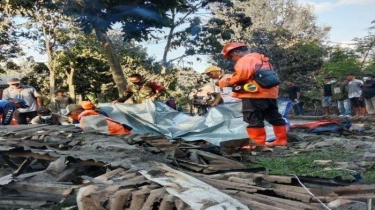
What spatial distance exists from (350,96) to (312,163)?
Result: 31.1 feet

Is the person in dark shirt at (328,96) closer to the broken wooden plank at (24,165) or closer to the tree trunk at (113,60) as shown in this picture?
the tree trunk at (113,60)

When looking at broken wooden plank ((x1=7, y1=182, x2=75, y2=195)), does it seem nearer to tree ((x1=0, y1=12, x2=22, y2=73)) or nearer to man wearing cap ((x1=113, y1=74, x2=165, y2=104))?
man wearing cap ((x1=113, y1=74, x2=165, y2=104))

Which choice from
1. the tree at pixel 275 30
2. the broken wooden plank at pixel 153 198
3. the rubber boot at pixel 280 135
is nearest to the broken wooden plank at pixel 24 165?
the broken wooden plank at pixel 153 198

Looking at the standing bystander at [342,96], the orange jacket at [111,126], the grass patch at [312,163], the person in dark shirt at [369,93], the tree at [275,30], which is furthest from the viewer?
the tree at [275,30]

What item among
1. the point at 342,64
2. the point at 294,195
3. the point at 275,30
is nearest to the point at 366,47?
the point at 342,64

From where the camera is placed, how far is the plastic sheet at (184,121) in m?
7.46

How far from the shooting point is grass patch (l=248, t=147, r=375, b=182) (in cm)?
426

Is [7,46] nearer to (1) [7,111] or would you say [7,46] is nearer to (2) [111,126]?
(1) [7,111]

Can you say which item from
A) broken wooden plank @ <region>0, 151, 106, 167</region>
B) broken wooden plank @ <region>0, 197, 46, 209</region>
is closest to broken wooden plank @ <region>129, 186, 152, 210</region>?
broken wooden plank @ <region>0, 197, 46, 209</region>

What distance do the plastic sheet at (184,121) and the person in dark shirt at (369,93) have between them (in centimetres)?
550

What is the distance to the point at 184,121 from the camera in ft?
28.1

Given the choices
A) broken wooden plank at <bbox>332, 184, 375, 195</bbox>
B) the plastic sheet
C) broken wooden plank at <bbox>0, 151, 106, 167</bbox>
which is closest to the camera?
broken wooden plank at <bbox>332, 184, 375, 195</bbox>

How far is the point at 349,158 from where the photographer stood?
16.8 ft

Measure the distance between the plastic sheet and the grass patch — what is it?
1601mm
